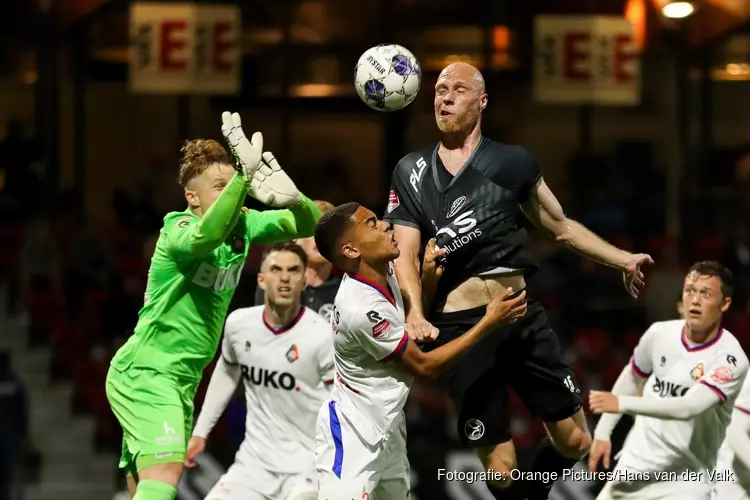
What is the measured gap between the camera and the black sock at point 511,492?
7.09 m

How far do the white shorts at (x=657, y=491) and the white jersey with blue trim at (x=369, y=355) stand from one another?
6.64 feet

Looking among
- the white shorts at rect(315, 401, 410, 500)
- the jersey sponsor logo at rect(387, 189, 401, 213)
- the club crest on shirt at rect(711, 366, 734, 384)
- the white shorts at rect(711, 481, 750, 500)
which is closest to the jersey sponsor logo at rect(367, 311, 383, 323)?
the white shorts at rect(315, 401, 410, 500)

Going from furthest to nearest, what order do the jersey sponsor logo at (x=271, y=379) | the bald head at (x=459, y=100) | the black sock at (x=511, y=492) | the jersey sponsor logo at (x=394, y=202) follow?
the jersey sponsor logo at (x=271, y=379)
the black sock at (x=511, y=492)
the jersey sponsor logo at (x=394, y=202)
the bald head at (x=459, y=100)

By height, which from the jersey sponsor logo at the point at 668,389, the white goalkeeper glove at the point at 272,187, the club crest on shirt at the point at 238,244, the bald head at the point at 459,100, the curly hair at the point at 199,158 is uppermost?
the bald head at the point at 459,100

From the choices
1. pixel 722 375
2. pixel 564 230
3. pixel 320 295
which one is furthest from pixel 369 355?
pixel 722 375

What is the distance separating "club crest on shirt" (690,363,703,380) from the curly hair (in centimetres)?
272

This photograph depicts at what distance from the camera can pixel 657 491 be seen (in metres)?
7.77

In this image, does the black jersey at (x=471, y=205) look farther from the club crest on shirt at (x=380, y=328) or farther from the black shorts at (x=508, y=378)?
the club crest on shirt at (x=380, y=328)

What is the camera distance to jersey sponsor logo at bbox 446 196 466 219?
6.71 meters

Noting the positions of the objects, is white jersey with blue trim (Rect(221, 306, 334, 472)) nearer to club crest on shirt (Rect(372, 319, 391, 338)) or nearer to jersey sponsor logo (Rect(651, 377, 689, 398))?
club crest on shirt (Rect(372, 319, 391, 338))

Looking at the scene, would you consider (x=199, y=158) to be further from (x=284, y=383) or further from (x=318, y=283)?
(x=318, y=283)

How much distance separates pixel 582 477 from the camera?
33.3 ft

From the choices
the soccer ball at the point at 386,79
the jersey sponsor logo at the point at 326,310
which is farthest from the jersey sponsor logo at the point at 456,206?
the jersey sponsor logo at the point at 326,310

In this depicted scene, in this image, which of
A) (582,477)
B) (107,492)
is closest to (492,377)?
(582,477)
